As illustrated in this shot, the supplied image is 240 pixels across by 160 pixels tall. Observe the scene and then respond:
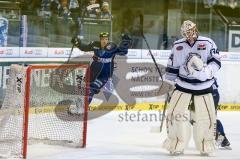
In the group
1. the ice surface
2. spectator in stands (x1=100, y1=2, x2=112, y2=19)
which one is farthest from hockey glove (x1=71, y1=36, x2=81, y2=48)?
the ice surface

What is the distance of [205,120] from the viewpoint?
5.66 metres

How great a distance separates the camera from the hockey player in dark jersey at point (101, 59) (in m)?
8.68

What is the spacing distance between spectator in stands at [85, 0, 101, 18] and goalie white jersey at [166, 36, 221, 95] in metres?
4.29

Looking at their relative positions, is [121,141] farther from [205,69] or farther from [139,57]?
[139,57]

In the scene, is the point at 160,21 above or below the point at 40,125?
above

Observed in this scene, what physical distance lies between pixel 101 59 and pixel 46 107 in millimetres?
2502

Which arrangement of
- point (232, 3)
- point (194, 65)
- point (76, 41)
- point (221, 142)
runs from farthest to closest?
point (232, 3) < point (76, 41) < point (221, 142) < point (194, 65)

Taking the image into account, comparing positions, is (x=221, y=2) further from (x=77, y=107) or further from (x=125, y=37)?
(x=77, y=107)

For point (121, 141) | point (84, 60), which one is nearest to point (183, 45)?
point (121, 141)

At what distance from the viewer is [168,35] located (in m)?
10.4

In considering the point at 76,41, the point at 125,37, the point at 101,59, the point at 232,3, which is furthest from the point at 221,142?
the point at 232,3

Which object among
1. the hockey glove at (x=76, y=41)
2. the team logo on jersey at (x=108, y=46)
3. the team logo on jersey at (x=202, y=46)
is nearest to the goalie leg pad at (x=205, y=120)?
the team logo on jersey at (x=202, y=46)

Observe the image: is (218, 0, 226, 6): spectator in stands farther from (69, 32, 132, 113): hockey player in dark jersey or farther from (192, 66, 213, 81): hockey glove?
(192, 66, 213, 81): hockey glove

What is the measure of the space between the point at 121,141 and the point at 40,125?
3.06ft
